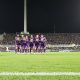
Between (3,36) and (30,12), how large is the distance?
5555mm

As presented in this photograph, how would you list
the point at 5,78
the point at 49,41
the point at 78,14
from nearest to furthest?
the point at 5,78, the point at 49,41, the point at 78,14

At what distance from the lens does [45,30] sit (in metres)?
46.6

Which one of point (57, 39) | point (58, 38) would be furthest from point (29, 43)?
point (58, 38)

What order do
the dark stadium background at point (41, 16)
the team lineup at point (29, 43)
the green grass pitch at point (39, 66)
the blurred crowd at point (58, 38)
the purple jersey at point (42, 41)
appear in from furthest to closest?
the dark stadium background at point (41, 16), the blurred crowd at point (58, 38), the team lineup at point (29, 43), the purple jersey at point (42, 41), the green grass pitch at point (39, 66)

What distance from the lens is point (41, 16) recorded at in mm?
46781

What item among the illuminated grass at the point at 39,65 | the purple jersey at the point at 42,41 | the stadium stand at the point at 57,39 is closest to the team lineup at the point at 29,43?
Answer: the purple jersey at the point at 42,41

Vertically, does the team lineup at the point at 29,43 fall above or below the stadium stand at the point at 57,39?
above

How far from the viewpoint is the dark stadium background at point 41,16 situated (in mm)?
46562

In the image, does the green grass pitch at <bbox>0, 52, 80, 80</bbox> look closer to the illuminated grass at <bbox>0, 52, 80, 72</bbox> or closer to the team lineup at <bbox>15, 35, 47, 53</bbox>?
the illuminated grass at <bbox>0, 52, 80, 72</bbox>

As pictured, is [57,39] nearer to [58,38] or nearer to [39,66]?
[58,38]

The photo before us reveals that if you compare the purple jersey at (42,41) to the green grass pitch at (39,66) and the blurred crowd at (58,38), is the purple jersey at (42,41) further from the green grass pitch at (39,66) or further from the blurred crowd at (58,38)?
the blurred crowd at (58,38)

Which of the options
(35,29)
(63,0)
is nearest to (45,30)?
(35,29)

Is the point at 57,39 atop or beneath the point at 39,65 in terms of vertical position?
beneath

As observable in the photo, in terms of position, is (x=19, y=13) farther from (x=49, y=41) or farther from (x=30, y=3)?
(x=49, y=41)
